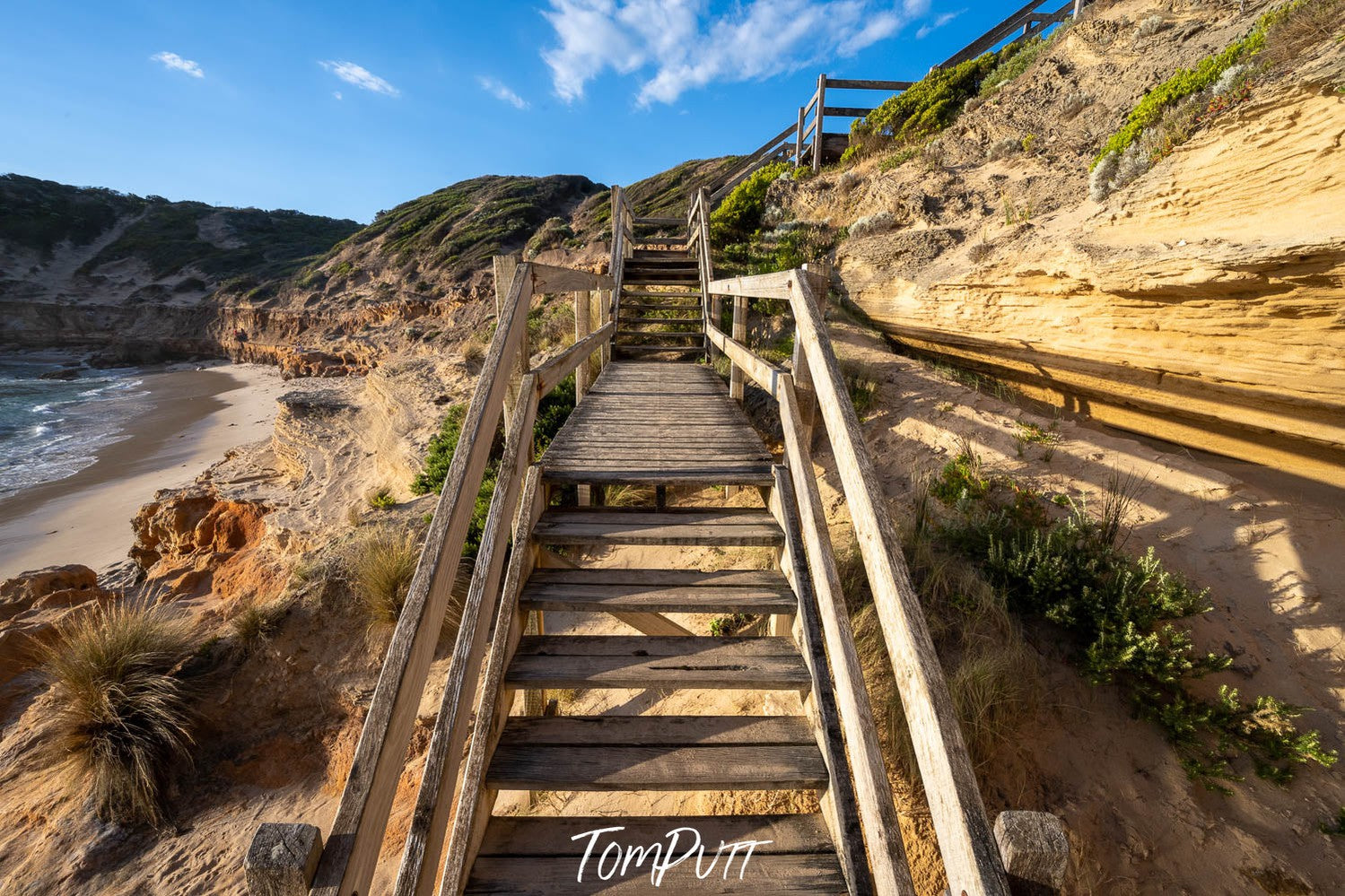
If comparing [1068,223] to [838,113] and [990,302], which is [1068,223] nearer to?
[990,302]

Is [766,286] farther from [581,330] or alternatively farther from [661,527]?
[581,330]

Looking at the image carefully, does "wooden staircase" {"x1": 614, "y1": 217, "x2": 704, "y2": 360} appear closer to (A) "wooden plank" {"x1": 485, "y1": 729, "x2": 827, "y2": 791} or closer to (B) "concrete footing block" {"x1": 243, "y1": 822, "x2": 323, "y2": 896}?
(A) "wooden plank" {"x1": 485, "y1": 729, "x2": 827, "y2": 791}

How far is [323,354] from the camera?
71.9ft

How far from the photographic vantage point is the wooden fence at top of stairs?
132cm

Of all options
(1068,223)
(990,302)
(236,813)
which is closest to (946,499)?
(990,302)

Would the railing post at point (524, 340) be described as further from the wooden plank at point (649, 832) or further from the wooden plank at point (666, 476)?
the wooden plank at point (649, 832)

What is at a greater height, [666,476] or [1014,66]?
[1014,66]

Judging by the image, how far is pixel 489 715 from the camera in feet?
6.44

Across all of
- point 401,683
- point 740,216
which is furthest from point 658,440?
point 740,216

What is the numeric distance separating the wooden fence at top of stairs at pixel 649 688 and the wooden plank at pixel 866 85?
10.3 m

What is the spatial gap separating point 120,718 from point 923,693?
5.25 meters

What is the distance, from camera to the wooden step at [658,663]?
217 centimetres

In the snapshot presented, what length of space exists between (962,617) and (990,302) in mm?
3657

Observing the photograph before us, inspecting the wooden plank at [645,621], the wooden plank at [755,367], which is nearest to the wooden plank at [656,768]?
the wooden plank at [645,621]
